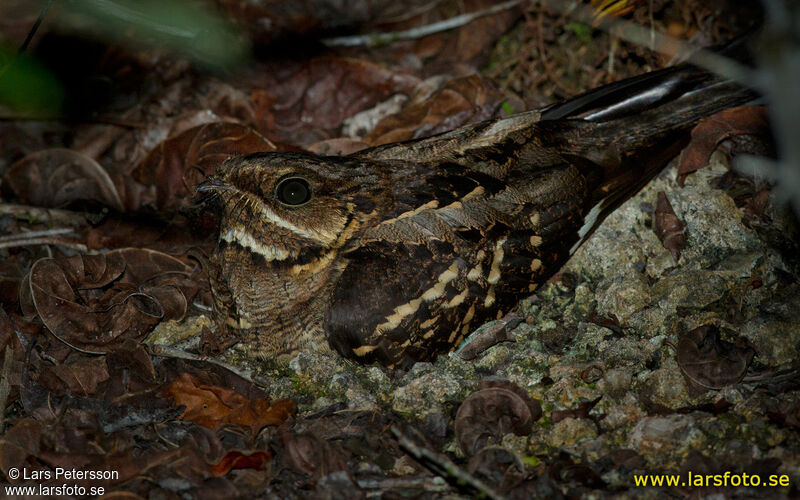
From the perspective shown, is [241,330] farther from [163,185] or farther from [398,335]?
[163,185]

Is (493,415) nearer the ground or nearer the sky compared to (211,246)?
nearer the ground

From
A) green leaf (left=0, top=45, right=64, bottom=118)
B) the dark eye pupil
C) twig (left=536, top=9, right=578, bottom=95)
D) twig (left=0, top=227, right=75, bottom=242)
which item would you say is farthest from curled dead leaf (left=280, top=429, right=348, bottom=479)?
twig (left=536, top=9, right=578, bottom=95)

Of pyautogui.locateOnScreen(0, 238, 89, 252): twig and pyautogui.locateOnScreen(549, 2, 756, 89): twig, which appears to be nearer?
pyautogui.locateOnScreen(549, 2, 756, 89): twig

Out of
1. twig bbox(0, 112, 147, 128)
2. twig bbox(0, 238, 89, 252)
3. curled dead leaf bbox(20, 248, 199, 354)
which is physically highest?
twig bbox(0, 112, 147, 128)

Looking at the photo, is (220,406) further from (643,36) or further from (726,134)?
(643,36)

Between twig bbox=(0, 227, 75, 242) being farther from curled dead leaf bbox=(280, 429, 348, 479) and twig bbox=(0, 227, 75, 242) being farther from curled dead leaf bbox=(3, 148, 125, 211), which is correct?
curled dead leaf bbox=(280, 429, 348, 479)

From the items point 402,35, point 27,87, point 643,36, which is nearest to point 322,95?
point 402,35

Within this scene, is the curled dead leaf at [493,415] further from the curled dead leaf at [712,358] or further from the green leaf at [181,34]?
the green leaf at [181,34]
